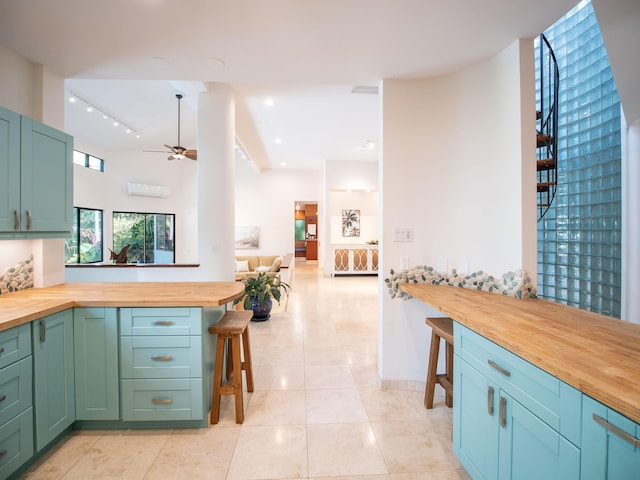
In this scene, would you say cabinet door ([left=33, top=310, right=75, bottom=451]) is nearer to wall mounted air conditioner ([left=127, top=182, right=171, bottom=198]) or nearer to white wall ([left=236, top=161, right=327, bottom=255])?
wall mounted air conditioner ([left=127, top=182, right=171, bottom=198])

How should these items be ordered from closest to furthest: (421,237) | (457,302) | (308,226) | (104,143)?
(457,302) < (421,237) < (104,143) < (308,226)

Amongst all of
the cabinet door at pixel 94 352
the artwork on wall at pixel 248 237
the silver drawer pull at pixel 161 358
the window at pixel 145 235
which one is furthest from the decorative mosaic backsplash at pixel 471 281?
the window at pixel 145 235

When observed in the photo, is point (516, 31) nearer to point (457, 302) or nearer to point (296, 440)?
point (457, 302)

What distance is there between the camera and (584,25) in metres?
3.03

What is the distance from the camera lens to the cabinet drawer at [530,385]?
3.11ft

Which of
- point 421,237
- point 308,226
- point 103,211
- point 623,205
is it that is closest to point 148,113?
point 103,211

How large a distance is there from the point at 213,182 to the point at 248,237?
592cm

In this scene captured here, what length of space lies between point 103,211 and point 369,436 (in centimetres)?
816

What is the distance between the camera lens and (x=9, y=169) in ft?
6.05

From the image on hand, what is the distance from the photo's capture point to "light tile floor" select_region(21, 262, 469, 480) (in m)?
1.65

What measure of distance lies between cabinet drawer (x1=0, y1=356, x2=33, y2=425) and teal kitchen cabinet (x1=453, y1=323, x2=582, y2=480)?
7.96 feet

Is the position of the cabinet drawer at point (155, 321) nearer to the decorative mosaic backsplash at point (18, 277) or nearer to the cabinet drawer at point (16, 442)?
the cabinet drawer at point (16, 442)

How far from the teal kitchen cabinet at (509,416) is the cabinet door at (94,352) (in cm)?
220

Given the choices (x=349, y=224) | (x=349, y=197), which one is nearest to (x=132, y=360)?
(x=349, y=224)
